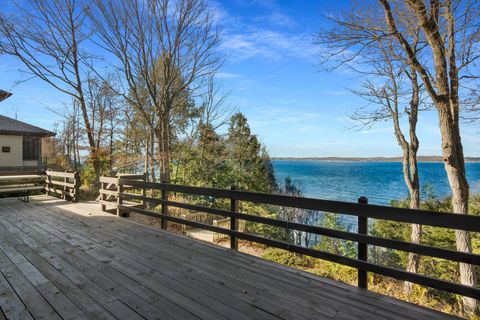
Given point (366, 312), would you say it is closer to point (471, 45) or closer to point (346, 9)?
point (471, 45)

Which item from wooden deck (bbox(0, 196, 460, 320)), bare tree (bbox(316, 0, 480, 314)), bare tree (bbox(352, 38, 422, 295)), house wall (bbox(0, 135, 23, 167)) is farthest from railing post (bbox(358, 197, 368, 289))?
house wall (bbox(0, 135, 23, 167))

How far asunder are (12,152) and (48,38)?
772cm

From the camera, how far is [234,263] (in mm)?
3459

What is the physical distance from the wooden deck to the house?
14884 millimetres

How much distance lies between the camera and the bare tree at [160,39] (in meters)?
10.2

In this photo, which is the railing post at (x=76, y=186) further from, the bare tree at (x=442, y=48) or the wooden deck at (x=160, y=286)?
the bare tree at (x=442, y=48)

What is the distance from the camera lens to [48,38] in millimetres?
12742

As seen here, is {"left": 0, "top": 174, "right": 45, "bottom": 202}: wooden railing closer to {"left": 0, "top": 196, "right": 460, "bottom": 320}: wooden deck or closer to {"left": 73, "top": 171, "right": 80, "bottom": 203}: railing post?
{"left": 73, "top": 171, "right": 80, "bottom": 203}: railing post

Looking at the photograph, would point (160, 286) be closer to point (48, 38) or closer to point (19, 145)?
point (48, 38)

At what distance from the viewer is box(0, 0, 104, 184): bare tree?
39.8ft

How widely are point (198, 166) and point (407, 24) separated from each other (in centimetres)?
1505

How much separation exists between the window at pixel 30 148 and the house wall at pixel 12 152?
12.3 inches

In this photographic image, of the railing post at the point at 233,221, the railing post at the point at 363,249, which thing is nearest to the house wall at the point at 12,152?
the railing post at the point at 233,221

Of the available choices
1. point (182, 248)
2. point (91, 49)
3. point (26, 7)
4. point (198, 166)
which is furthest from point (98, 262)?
point (198, 166)
